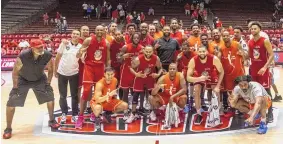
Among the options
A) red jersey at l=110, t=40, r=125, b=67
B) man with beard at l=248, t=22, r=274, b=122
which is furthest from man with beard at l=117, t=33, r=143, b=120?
A: man with beard at l=248, t=22, r=274, b=122

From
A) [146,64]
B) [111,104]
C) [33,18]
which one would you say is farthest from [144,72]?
[33,18]

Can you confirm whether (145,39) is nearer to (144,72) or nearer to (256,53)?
(144,72)

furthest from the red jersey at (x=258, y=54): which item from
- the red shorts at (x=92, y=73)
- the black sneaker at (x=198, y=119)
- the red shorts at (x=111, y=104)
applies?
the red shorts at (x=92, y=73)

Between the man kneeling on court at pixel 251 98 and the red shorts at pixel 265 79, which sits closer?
the man kneeling on court at pixel 251 98

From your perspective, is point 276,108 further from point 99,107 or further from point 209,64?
point 99,107

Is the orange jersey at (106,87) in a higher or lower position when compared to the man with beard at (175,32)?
lower

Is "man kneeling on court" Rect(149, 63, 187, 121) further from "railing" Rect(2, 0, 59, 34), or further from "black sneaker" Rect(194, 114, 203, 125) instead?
"railing" Rect(2, 0, 59, 34)

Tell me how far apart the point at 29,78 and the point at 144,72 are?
5.49ft

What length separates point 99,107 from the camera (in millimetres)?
5844

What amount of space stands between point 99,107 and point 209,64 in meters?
1.72

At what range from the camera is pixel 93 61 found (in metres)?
6.07

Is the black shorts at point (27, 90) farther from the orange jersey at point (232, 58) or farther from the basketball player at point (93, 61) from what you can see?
the orange jersey at point (232, 58)

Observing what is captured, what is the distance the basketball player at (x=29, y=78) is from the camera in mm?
5512

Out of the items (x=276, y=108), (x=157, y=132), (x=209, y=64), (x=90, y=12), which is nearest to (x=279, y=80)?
(x=276, y=108)
